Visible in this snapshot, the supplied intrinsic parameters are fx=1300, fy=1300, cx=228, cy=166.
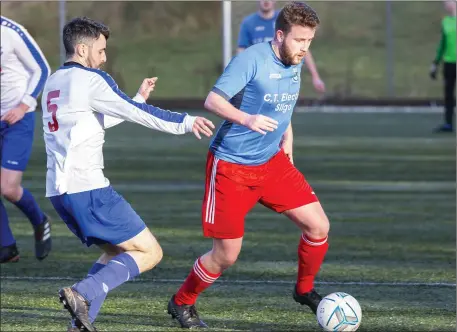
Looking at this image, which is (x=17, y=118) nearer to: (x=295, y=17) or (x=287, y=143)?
(x=287, y=143)

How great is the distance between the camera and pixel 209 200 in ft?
23.6

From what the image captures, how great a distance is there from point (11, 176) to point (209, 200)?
9.76 feet

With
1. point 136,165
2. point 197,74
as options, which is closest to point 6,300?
point 136,165

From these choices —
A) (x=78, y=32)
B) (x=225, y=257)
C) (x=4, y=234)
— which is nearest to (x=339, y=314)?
(x=225, y=257)

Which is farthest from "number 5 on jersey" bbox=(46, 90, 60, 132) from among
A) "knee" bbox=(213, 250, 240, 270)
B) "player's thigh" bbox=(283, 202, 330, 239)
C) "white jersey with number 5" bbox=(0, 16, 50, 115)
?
"white jersey with number 5" bbox=(0, 16, 50, 115)

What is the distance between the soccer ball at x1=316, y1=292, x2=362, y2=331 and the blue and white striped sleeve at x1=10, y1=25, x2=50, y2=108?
3379mm

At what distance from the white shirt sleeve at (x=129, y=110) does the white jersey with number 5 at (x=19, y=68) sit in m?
3.05

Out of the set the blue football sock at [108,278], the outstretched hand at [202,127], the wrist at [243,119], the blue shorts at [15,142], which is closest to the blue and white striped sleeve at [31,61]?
the blue shorts at [15,142]

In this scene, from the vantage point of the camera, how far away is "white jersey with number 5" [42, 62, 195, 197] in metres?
6.47

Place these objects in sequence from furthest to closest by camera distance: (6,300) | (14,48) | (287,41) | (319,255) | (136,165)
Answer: (136,165)
(14,48)
(6,300)
(319,255)
(287,41)

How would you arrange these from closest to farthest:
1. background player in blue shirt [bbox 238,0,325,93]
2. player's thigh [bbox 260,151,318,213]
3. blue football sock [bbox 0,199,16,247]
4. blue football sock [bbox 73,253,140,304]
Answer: blue football sock [bbox 73,253,140,304] → player's thigh [bbox 260,151,318,213] → blue football sock [bbox 0,199,16,247] → background player in blue shirt [bbox 238,0,325,93]

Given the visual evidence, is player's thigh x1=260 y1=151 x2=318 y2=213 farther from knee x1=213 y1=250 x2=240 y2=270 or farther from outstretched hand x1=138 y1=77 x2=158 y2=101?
outstretched hand x1=138 y1=77 x2=158 y2=101

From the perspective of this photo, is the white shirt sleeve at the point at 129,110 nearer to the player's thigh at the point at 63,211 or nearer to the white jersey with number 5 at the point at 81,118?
the white jersey with number 5 at the point at 81,118

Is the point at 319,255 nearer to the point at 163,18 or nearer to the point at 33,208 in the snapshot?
the point at 33,208
